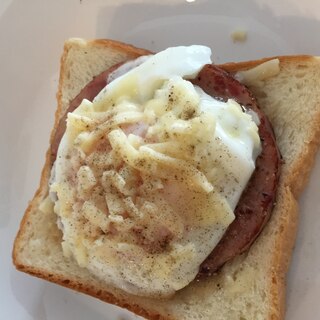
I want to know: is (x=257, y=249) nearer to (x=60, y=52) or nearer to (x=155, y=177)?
(x=155, y=177)

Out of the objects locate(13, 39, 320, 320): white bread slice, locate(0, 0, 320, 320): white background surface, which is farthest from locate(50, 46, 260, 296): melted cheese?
locate(0, 0, 320, 320): white background surface

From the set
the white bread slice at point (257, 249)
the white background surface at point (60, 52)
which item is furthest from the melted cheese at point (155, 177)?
the white background surface at point (60, 52)

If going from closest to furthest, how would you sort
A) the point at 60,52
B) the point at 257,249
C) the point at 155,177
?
the point at 155,177 → the point at 257,249 → the point at 60,52

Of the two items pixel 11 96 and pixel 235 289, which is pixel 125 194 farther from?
pixel 11 96

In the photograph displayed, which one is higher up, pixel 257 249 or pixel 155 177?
pixel 155 177

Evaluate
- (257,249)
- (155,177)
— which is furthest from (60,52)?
(257,249)

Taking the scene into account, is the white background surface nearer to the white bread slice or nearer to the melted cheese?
the white bread slice

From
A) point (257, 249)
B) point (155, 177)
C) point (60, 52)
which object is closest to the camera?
point (155, 177)

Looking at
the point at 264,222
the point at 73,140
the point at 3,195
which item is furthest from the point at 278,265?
the point at 3,195
